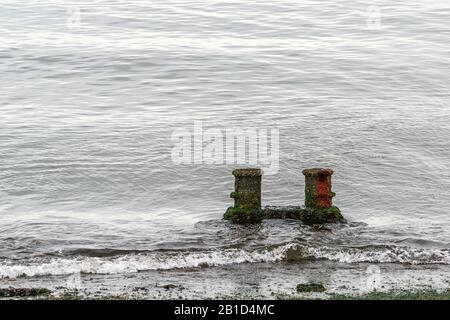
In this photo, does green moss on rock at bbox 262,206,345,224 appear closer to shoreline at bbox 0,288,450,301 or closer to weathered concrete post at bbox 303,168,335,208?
weathered concrete post at bbox 303,168,335,208

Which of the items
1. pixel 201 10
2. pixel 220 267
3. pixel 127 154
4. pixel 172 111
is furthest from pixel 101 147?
pixel 201 10

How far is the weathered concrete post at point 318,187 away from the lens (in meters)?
20.5

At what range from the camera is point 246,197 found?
20.9 metres

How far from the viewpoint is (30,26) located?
5312cm

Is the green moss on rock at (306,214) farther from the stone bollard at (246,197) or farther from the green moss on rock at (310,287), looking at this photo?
the green moss on rock at (310,287)

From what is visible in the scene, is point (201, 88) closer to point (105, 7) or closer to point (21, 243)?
point (21, 243)

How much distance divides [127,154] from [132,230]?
7.24 metres
